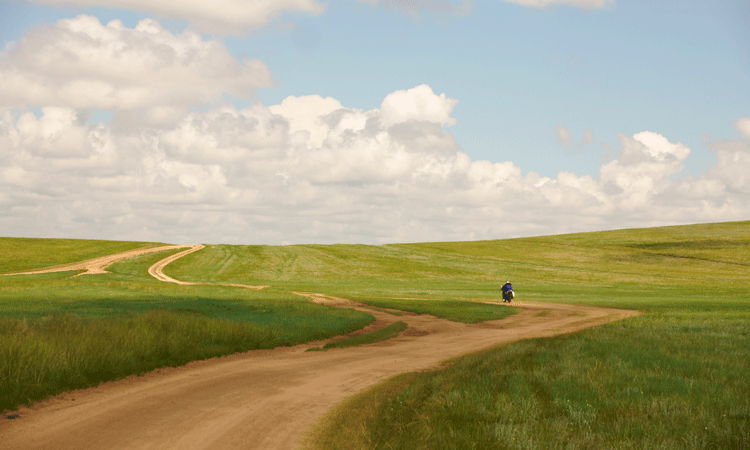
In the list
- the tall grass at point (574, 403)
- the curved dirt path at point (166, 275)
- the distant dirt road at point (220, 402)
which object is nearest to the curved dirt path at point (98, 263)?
the curved dirt path at point (166, 275)

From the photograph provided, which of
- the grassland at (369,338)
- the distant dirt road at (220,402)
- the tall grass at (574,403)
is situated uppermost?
the tall grass at (574,403)

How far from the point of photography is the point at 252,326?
22844 millimetres

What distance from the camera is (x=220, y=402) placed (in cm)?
1210

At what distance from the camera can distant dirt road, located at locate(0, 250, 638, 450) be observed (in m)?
9.48

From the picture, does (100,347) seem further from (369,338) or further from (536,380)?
(536,380)

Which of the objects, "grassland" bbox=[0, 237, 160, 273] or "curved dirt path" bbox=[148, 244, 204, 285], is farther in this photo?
"grassland" bbox=[0, 237, 160, 273]

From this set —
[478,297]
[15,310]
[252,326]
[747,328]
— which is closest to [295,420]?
[252,326]

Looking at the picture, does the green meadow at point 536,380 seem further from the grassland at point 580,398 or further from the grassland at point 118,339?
the grassland at point 118,339

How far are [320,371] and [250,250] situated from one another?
96409 millimetres

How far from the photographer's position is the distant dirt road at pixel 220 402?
948cm

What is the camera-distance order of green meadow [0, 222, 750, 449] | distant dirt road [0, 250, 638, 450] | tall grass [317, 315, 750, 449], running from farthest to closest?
distant dirt road [0, 250, 638, 450], green meadow [0, 222, 750, 449], tall grass [317, 315, 750, 449]

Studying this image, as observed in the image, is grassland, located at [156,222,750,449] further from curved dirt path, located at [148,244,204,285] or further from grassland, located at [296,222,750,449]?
curved dirt path, located at [148,244,204,285]

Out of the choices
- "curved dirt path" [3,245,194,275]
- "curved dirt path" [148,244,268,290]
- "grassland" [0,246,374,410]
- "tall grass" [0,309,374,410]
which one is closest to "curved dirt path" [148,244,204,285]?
"curved dirt path" [148,244,268,290]

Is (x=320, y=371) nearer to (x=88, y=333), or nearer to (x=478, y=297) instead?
(x=88, y=333)
